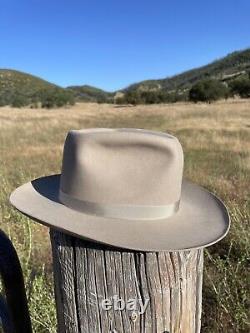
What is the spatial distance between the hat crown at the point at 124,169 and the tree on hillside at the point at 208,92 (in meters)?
40.3

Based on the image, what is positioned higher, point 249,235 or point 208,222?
point 208,222

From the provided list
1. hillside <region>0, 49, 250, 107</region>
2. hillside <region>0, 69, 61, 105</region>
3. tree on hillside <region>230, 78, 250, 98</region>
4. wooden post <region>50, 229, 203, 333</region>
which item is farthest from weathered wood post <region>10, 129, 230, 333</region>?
hillside <region>0, 69, 61, 105</region>

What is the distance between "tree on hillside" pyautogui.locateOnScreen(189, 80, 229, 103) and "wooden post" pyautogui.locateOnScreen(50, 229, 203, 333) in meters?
40.5

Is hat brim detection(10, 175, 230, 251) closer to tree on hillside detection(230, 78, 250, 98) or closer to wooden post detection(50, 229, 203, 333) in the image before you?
wooden post detection(50, 229, 203, 333)

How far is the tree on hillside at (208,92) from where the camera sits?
4147cm

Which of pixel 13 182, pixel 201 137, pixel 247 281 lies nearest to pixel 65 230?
pixel 247 281

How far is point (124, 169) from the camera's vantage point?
125 centimetres

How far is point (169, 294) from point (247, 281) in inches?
80.7

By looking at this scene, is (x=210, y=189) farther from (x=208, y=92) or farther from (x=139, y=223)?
(x=208, y=92)

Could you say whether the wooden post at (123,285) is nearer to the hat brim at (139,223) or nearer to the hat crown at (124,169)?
the hat brim at (139,223)

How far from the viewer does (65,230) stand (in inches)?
43.4

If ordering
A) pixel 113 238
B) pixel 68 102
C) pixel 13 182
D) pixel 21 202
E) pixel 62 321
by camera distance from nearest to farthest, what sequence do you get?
pixel 113 238
pixel 62 321
pixel 21 202
pixel 13 182
pixel 68 102

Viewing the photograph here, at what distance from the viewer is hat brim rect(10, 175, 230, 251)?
1.09 meters

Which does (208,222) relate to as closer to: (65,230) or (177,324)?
(177,324)
